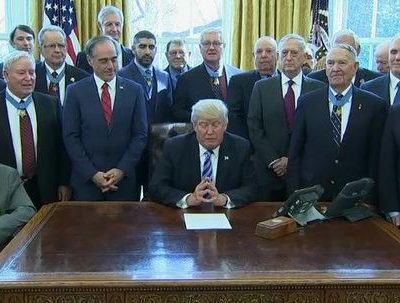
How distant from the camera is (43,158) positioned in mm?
3559

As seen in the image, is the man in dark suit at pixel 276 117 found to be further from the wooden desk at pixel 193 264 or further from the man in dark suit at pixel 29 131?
the man in dark suit at pixel 29 131

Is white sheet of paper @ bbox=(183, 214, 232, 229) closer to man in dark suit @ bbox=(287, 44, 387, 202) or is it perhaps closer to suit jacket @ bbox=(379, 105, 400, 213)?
man in dark suit @ bbox=(287, 44, 387, 202)

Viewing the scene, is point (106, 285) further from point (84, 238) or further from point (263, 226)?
point (263, 226)

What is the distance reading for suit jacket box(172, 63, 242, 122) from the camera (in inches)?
173

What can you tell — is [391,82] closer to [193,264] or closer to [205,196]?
[205,196]

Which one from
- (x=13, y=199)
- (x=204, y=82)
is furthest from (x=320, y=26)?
(x=13, y=199)

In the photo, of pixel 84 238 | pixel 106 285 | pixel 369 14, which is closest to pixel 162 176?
pixel 84 238

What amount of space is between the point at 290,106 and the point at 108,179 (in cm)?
131

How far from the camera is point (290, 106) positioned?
12.6 feet

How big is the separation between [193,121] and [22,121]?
1.11m

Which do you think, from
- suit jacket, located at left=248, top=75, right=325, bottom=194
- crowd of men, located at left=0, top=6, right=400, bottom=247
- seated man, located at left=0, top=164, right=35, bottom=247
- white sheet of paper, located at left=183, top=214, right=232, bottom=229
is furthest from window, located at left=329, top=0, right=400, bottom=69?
seated man, located at left=0, top=164, right=35, bottom=247

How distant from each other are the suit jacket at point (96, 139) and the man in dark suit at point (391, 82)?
1.62m

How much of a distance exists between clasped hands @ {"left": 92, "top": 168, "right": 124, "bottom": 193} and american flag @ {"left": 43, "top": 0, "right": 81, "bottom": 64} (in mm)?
2822

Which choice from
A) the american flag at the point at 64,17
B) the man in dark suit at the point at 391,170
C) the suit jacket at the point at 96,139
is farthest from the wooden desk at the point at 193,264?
the american flag at the point at 64,17
